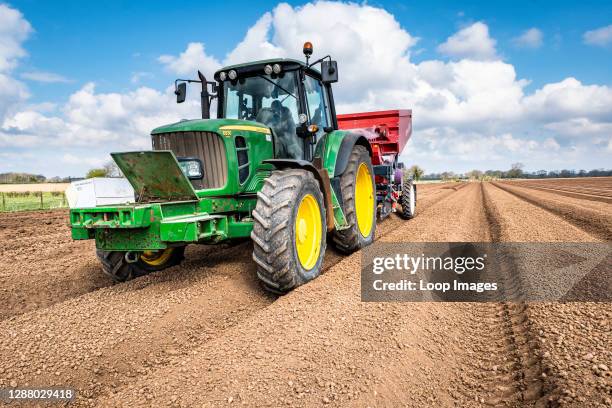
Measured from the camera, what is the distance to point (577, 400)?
2352mm

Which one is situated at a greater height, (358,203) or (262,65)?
(262,65)

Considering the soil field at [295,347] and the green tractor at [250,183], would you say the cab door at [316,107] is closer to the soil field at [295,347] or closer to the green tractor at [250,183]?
the green tractor at [250,183]

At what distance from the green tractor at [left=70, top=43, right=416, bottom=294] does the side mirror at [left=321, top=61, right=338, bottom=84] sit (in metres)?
0.01

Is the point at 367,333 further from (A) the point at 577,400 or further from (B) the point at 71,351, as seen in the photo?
(B) the point at 71,351

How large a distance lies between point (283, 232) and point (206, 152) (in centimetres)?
134

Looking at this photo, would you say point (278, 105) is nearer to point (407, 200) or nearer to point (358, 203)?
point (358, 203)

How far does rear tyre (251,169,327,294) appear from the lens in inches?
162

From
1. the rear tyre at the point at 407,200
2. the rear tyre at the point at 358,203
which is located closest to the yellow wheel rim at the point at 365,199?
the rear tyre at the point at 358,203

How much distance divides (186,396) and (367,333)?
4.51 ft

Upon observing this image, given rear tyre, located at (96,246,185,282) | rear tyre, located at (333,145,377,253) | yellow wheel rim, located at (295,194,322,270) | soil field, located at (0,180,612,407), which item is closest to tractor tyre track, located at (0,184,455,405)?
soil field, located at (0,180,612,407)

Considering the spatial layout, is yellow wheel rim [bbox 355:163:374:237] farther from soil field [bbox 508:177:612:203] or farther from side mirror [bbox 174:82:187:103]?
soil field [bbox 508:177:612:203]

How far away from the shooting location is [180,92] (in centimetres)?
581

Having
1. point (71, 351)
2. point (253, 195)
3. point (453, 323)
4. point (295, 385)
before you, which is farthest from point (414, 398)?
point (253, 195)

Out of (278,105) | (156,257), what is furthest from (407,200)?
(156,257)
